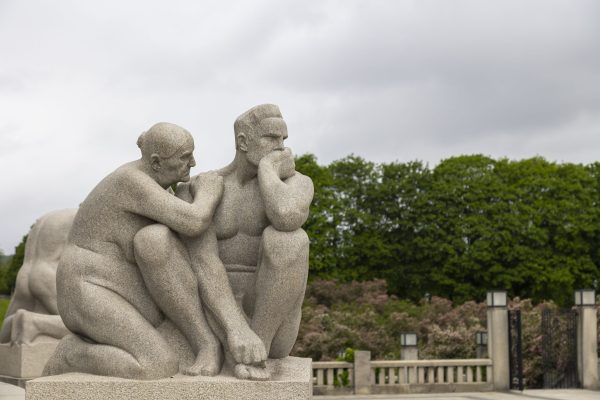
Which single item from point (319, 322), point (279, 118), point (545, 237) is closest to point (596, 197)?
point (545, 237)

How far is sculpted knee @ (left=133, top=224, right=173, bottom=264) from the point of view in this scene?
5898 mm

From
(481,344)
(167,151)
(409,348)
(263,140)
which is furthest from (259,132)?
(481,344)

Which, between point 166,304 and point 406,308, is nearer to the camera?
point 166,304

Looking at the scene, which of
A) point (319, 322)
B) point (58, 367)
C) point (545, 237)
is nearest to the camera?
point (58, 367)

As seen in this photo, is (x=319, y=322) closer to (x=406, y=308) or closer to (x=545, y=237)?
(x=406, y=308)

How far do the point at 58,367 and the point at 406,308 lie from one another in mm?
22159

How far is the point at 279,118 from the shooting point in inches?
257

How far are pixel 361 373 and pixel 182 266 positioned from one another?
13263 mm

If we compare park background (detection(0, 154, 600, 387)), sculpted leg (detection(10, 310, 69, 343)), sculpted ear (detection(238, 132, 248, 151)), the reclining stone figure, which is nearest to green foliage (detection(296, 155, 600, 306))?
park background (detection(0, 154, 600, 387))

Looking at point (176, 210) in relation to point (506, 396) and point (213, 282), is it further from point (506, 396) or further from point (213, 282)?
point (506, 396)

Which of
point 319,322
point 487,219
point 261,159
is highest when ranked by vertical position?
point 487,219

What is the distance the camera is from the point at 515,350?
20.6m

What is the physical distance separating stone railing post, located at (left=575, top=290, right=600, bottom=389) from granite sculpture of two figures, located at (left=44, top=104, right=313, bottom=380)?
15.1 meters

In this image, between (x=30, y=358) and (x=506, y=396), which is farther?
(x=506, y=396)
